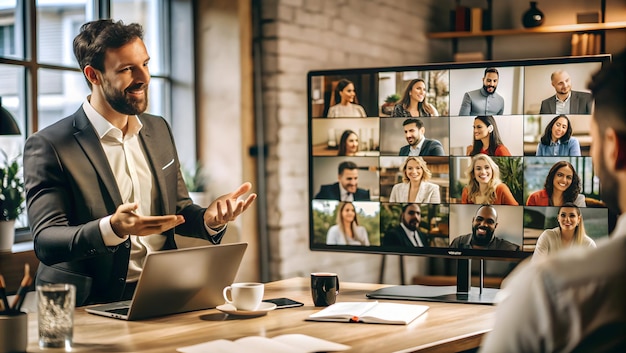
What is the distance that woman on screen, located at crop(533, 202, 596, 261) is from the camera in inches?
83.2

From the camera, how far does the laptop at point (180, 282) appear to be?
180 cm

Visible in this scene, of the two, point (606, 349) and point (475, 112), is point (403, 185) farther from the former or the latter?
point (606, 349)

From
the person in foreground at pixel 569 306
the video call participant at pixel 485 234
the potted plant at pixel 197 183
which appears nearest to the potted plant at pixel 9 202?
the potted plant at pixel 197 183

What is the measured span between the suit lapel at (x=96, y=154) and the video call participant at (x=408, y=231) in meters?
0.80

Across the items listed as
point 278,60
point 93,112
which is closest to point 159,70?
point 278,60

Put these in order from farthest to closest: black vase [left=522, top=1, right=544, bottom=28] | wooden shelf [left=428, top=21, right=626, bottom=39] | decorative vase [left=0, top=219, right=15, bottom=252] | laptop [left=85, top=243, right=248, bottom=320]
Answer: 1. black vase [left=522, top=1, right=544, bottom=28]
2. wooden shelf [left=428, top=21, right=626, bottom=39]
3. decorative vase [left=0, top=219, right=15, bottom=252]
4. laptop [left=85, top=243, right=248, bottom=320]

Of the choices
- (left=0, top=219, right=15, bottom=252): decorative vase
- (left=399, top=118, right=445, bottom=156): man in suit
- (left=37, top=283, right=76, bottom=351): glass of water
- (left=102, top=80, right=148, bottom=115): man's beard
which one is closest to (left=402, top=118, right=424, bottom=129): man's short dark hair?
(left=399, top=118, right=445, bottom=156): man in suit

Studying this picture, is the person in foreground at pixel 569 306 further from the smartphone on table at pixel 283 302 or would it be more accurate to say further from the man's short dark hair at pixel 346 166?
the man's short dark hair at pixel 346 166

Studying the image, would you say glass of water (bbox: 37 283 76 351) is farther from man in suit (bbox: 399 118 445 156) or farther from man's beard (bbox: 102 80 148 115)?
man in suit (bbox: 399 118 445 156)

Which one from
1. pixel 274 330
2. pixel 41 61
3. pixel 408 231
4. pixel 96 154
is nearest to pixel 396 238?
pixel 408 231

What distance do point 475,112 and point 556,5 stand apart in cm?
346

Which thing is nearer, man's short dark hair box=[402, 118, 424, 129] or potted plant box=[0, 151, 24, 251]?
man's short dark hair box=[402, 118, 424, 129]

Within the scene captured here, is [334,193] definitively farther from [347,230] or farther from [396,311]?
[396,311]

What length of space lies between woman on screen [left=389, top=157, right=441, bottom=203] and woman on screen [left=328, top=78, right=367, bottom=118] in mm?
215
